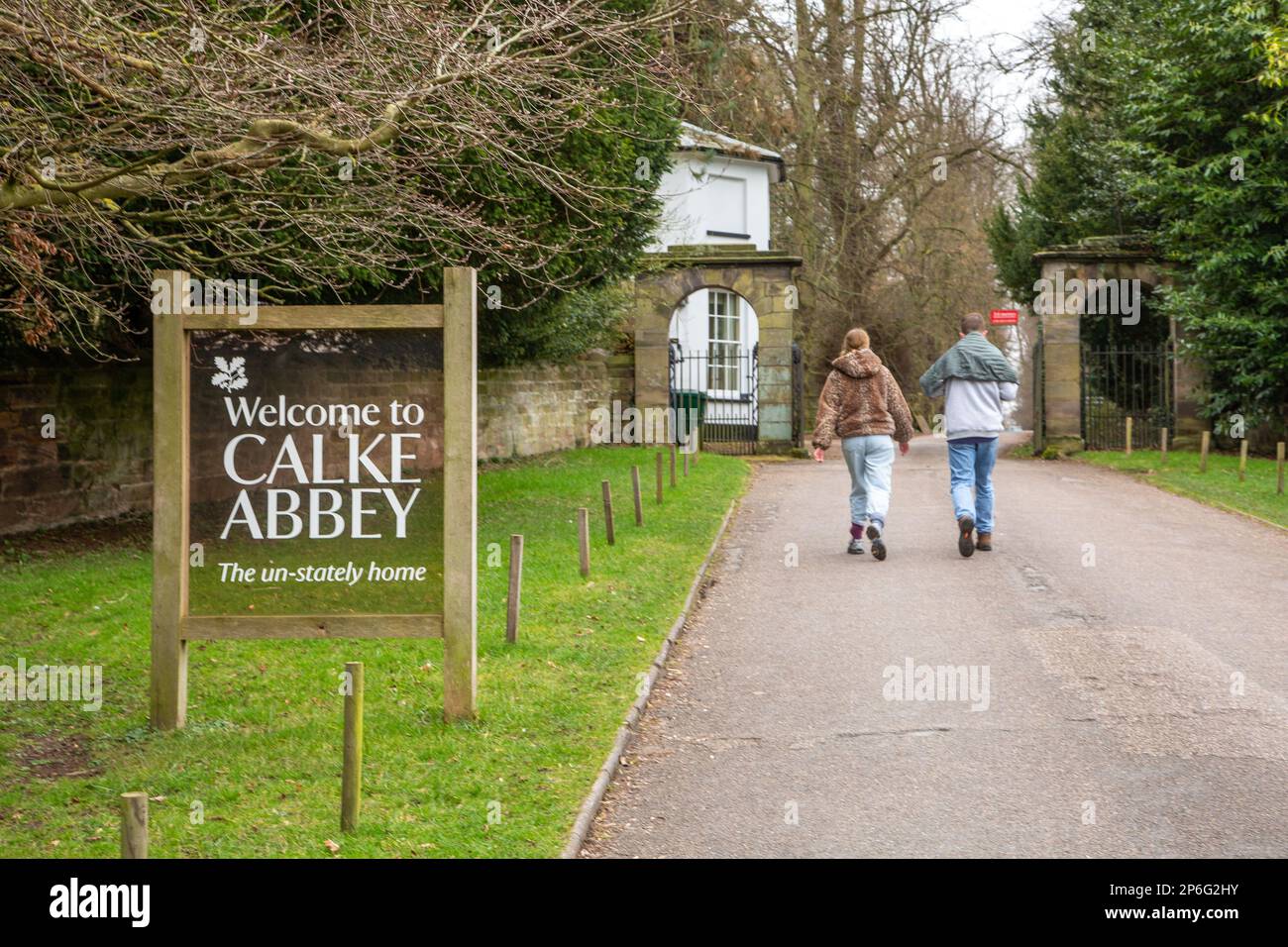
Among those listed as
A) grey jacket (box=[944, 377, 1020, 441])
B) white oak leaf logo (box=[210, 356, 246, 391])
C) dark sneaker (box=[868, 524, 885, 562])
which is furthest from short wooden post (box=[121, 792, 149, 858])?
grey jacket (box=[944, 377, 1020, 441])

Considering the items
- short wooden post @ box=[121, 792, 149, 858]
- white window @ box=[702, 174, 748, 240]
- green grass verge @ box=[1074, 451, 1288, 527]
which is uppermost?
white window @ box=[702, 174, 748, 240]

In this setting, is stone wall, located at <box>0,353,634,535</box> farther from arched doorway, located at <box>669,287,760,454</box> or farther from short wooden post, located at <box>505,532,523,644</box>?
arched doorway, located at <box>669,287,760,454</box>

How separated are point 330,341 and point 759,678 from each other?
329cm

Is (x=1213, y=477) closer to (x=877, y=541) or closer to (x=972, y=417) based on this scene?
(x=972, y=417)

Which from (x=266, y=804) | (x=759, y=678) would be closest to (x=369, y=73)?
(x=759, y=678)

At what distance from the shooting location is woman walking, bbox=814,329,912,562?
13.1 metres

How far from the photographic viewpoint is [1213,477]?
21141mm

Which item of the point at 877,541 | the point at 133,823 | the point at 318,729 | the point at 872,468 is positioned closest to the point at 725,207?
the point at 872,468

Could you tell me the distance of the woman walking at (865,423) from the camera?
13.1m

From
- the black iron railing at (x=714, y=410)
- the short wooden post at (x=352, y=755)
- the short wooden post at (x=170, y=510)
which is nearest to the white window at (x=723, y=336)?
the black iron railing at (x=714, y=410)

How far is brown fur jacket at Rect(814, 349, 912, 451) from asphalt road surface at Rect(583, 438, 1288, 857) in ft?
4.05

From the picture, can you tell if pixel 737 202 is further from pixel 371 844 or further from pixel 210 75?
pixel 371 844

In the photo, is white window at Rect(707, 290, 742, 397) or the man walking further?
white window at Rect(707, 290, 742, 397)

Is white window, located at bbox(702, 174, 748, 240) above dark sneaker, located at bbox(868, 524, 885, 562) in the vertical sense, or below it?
above
